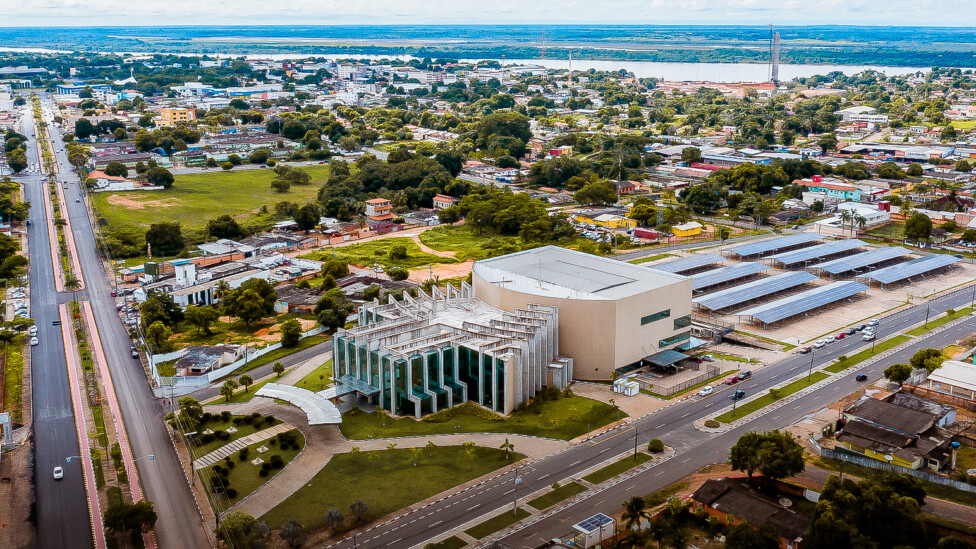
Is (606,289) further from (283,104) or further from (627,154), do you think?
(283,104)

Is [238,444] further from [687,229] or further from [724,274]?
[687,229]

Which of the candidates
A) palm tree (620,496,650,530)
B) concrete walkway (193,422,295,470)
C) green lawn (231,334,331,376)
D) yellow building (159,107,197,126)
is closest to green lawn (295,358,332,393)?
green lawn (231,334,331,376)

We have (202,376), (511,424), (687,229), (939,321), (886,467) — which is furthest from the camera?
(687,229)

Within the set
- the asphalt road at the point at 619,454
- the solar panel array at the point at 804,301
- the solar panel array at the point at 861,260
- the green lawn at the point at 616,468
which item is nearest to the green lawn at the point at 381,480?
the asphalt road at the point at 619,454

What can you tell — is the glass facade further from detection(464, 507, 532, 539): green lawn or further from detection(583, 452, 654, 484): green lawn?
detection(464, 507, 532, 539): green lawn

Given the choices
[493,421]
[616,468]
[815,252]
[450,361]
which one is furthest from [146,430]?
[815,252]

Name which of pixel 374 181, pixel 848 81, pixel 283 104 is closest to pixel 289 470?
pixel 374 181

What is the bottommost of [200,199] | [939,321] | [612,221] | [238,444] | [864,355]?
[238,444]

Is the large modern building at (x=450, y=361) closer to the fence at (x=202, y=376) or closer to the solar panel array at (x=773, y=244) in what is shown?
the fence at (x=202, y=376)
